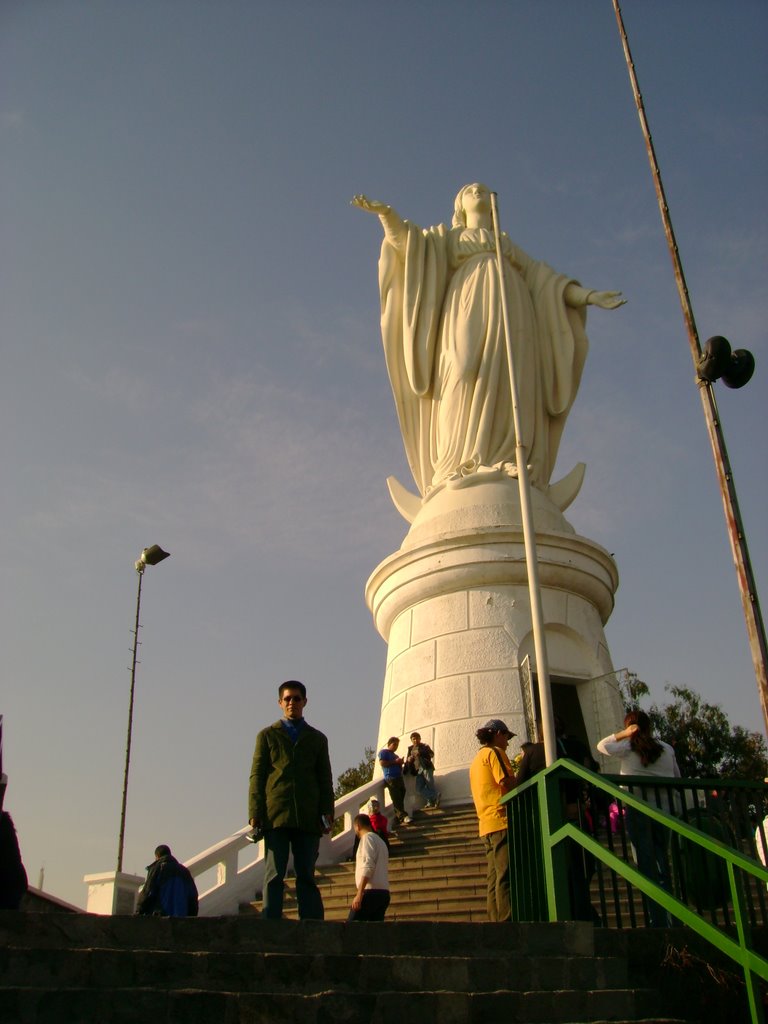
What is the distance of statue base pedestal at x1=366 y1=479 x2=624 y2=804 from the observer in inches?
572

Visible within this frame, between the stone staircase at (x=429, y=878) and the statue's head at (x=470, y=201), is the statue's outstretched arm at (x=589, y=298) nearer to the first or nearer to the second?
the statue's head at (x=470, y=201)

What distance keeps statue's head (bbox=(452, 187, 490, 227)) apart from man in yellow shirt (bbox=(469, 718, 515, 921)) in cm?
1412

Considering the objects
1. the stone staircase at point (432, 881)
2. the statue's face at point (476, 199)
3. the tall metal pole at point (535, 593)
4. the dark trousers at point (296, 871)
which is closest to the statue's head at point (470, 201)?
the statue's face at point (476, 199)

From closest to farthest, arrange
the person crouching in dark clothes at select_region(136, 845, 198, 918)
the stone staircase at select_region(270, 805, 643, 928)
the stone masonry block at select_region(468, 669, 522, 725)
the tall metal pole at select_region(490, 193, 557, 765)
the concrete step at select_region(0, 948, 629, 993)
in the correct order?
the concrete step at select_region(0, 948, 629, 993) < the person crouching in dark clothes at select_region(136, 845, 198, 918) < the stone staircase at select_region(270, 805, 643, 928) < the tall metal pole at select_region(490, 193, 557, 765) < the stone masonry block at select_region(468, 669, 522, 725)

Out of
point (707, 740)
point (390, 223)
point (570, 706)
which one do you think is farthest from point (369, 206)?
point (707, 740)

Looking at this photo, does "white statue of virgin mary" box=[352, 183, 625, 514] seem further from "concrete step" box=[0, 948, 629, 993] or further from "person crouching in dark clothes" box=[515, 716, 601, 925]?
"concrete step" box=[0, 948, 629, 993]

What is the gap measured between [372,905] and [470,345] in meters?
11.6

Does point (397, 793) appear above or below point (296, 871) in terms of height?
above

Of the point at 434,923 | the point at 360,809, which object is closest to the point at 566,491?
the point at 360,809

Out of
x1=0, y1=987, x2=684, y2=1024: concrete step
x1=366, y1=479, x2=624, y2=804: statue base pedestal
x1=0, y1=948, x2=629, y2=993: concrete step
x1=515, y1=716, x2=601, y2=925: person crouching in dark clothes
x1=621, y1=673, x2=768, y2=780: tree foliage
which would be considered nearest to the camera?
x1=0, y1=987, x2=684, y2=1024: concrete step

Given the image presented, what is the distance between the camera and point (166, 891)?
8.16 metres

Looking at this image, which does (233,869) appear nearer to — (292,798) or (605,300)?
(292,798)

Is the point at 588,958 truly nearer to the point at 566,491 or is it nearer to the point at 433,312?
the point at 566,491

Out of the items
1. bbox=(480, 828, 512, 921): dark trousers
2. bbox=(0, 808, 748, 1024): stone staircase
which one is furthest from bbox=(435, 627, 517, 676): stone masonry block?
bbox=(0, 808, 748, 1024): stone staircase
